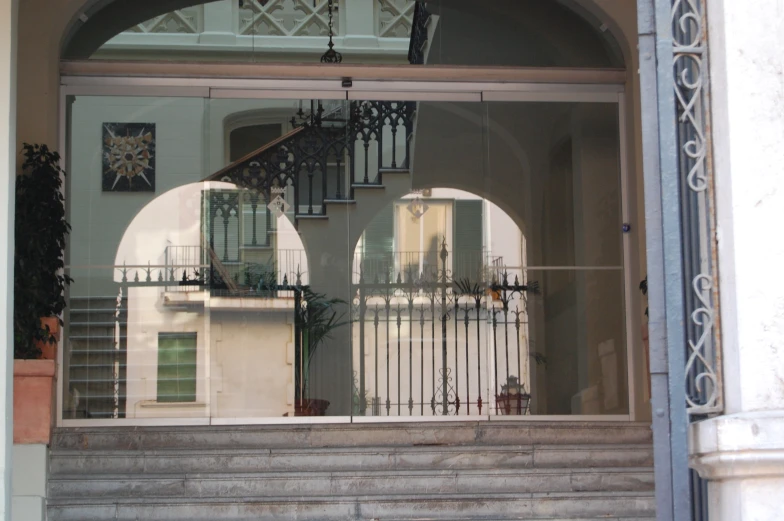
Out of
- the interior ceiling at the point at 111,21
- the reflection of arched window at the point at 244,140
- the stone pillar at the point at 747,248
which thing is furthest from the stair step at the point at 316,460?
the stone pillar at the point at 747,248

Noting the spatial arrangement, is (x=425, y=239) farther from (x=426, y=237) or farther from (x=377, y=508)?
(x=377, y=508)

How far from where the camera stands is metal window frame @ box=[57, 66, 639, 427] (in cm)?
816

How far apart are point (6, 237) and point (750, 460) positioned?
3.23m

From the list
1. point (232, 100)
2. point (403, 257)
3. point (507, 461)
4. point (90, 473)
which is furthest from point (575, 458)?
point (232, 100)

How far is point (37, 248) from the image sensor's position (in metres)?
7.17

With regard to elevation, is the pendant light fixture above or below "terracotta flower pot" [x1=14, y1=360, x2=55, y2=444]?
above

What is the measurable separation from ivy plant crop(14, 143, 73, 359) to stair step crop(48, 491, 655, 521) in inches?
52.5

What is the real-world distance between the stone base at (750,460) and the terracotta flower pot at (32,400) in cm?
456

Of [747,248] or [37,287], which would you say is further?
[37,287]

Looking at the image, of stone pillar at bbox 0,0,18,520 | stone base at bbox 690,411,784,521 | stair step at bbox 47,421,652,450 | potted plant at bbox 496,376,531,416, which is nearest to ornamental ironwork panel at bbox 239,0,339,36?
potted plant at bbox 496,376,531,416

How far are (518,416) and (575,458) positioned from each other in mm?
1362

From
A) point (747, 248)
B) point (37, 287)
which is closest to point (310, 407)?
point (37, 287)

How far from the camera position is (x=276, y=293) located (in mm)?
8305

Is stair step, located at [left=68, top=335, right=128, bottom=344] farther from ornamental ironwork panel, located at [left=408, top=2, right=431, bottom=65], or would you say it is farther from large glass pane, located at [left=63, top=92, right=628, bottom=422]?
ornamental ironwork panel, located at [left=408, top=2, right=431, bottom=65]
